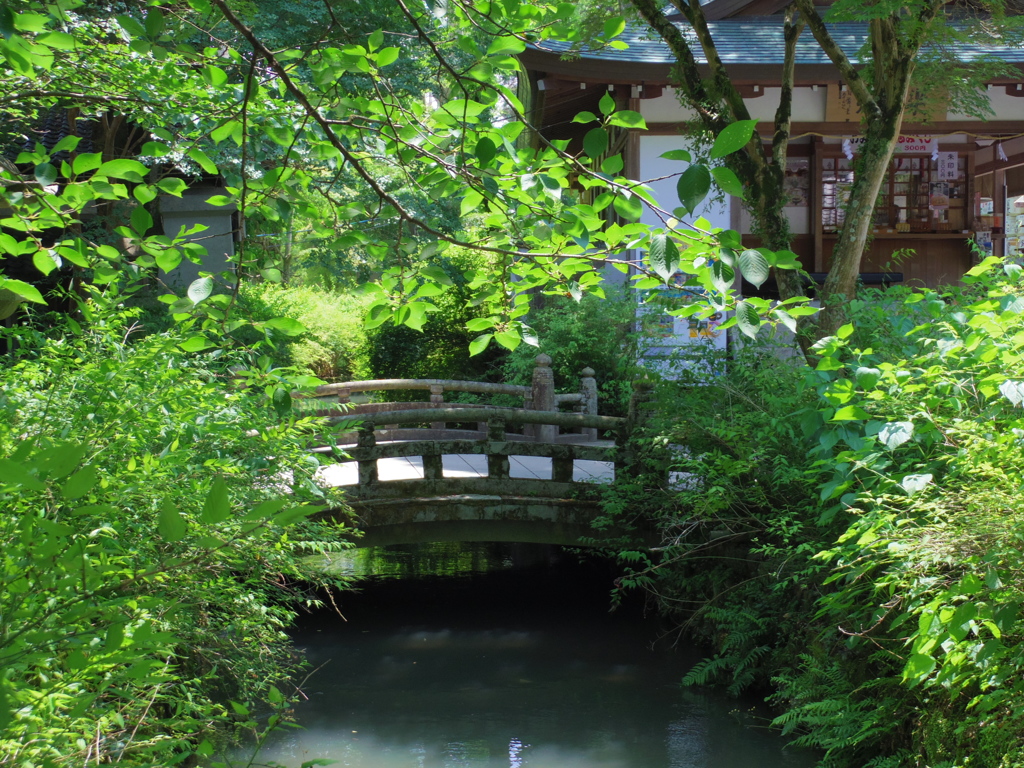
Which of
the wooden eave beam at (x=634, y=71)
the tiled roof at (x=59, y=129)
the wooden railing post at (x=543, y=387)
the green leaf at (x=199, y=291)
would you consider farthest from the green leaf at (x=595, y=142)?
the tiled roof at (x=59, y=129)

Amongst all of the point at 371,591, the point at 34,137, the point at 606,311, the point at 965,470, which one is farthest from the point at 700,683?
the point at 34,137

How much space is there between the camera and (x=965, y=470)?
11.1 ft

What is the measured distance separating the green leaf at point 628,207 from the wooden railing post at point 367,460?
5.07 metres

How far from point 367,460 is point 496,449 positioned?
104 centimetres

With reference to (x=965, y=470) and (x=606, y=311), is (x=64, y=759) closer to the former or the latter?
(x=965, y=470)

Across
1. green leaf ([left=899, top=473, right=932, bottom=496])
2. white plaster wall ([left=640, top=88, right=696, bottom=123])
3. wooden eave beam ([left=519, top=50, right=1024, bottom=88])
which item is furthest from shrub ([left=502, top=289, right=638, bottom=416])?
green leaf ([left=899, top=473, right=932, bottom=496])

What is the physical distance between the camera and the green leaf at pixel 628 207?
185cm

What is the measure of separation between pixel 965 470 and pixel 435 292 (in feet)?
7.62

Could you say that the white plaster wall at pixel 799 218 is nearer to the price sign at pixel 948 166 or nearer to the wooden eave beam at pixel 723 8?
the price sign at pixel 948 166

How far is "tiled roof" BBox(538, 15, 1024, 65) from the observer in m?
8.96

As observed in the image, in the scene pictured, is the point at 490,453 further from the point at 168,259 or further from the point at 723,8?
the point at 723,8

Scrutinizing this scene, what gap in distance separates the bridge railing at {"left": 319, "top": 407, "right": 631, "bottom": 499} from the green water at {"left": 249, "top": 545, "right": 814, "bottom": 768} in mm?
1125

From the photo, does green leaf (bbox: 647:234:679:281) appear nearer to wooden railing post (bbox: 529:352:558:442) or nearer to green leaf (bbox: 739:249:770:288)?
green leaf (bbox: 739:249:770:288)

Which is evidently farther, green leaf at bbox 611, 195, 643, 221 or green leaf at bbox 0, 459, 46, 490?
green leaf at bbox 611, 195, 643, 221
